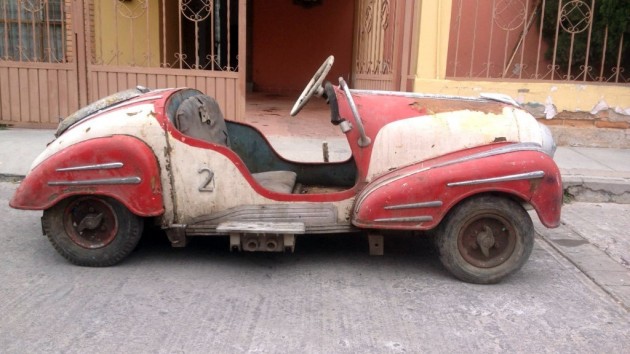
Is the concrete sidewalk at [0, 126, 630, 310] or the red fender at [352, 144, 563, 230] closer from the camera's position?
the red fender at [352, 144, 563, 230]

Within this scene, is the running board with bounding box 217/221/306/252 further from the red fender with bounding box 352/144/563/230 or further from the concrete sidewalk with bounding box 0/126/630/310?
the concrete sidewalk with bounding box 0/126/630/310

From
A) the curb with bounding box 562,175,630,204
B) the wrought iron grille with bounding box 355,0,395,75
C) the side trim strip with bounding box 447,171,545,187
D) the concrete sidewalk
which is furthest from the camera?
the wrought iron grille with bounding box 355,0,395,75

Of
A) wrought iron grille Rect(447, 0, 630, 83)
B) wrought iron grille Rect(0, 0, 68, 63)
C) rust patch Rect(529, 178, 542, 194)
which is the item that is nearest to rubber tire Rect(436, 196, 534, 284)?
rust patch Rect(529, 178, 542, 194)

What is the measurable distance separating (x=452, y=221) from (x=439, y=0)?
16.2ft

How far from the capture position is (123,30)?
9.82 metres

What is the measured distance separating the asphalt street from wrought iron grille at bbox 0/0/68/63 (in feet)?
18.2

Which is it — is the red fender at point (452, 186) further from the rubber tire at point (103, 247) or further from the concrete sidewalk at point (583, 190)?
the rubber tire at point (103, 247)

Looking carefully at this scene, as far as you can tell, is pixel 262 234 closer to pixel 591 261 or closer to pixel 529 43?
pixel 591 261

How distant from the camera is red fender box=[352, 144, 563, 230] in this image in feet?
13.1

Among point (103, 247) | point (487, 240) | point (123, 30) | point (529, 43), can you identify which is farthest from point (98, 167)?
point (529, 43)

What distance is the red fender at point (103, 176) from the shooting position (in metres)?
4.06

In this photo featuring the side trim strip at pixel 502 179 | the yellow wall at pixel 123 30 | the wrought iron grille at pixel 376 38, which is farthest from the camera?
the yellow wall at pixel 123 30

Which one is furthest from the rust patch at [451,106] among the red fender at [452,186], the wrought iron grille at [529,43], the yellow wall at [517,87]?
the wrought iron grille at [529,43]

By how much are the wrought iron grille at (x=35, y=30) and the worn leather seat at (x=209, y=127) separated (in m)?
5.34
